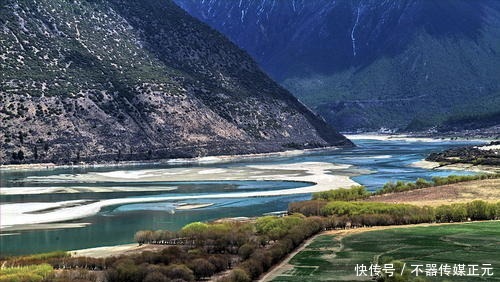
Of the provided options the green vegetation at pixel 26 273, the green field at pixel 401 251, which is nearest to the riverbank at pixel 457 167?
the green field at pixel 401 251

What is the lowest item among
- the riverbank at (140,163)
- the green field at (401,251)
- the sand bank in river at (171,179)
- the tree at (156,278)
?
the green field at (401,251)

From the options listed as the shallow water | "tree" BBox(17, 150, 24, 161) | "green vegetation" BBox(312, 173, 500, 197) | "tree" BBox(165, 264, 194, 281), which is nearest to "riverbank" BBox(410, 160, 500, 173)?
the shallow water

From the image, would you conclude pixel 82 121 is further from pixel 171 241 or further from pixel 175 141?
pixel 171 241

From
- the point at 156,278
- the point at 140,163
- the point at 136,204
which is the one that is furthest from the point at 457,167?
the point at 156,278

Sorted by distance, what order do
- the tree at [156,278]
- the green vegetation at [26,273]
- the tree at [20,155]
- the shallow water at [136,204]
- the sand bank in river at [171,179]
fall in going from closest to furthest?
the green vegetation at [26,273]
the tree at [156,278]
the shallow water at [136,204]
the sand bank in river at [171,179]
the tree at [20,155]

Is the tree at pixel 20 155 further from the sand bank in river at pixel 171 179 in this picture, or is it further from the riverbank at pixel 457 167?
the riverbank at pixel 457 167

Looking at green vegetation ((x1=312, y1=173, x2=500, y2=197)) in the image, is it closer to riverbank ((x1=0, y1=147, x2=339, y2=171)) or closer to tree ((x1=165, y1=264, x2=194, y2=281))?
tree ((x1=165, y1=264, x2=194, y2=281))

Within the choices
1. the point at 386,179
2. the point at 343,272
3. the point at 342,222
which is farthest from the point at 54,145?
the point at 343,272
